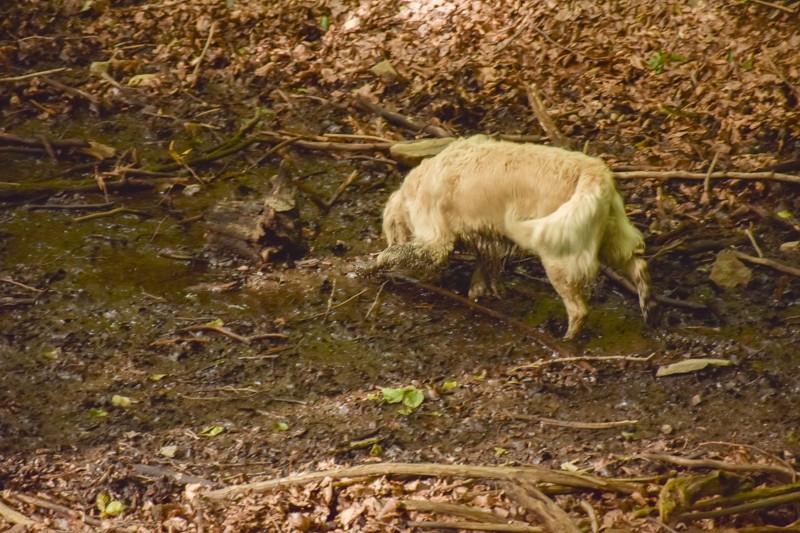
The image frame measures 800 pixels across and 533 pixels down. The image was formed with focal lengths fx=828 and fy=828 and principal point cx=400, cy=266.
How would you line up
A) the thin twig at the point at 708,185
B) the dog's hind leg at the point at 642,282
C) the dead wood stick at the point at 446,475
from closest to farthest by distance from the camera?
the dead wood stick at the point at 446,475 < the dog's hind leg at the point at 642,282 < the thin twig at the point at 708,185

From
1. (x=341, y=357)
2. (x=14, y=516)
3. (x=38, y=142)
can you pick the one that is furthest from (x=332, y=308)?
(x=38, y=142)

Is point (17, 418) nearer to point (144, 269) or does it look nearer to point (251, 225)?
point (144, 269)

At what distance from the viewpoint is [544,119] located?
798 cm

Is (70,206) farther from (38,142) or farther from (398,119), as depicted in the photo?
(398,119)

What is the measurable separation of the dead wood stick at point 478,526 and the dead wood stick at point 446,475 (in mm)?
272

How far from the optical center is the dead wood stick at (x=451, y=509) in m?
4.18

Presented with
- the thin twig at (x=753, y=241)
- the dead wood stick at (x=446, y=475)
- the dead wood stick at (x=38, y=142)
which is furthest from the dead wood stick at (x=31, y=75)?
the thin twig at (x=753, y=241)

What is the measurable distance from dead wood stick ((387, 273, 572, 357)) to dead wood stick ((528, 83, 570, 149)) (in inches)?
80.8

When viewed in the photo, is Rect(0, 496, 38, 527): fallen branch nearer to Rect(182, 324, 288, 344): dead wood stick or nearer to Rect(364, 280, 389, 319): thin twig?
Rect(182, 324, 288, 344): dead wood stick

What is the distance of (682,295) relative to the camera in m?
6.04

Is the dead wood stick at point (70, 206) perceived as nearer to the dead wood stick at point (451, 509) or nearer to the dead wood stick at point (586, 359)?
the dead wood stick at point (586, 359)

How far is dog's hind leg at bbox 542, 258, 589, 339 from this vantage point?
17.4ft

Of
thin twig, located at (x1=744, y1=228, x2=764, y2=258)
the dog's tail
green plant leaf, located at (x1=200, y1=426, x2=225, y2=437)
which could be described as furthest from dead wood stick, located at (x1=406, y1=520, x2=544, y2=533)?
thin twig, located at (x1=744, y1=228, x2=764, y2=258)

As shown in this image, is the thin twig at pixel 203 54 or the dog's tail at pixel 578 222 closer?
the dog's tail at pixel 578 222
